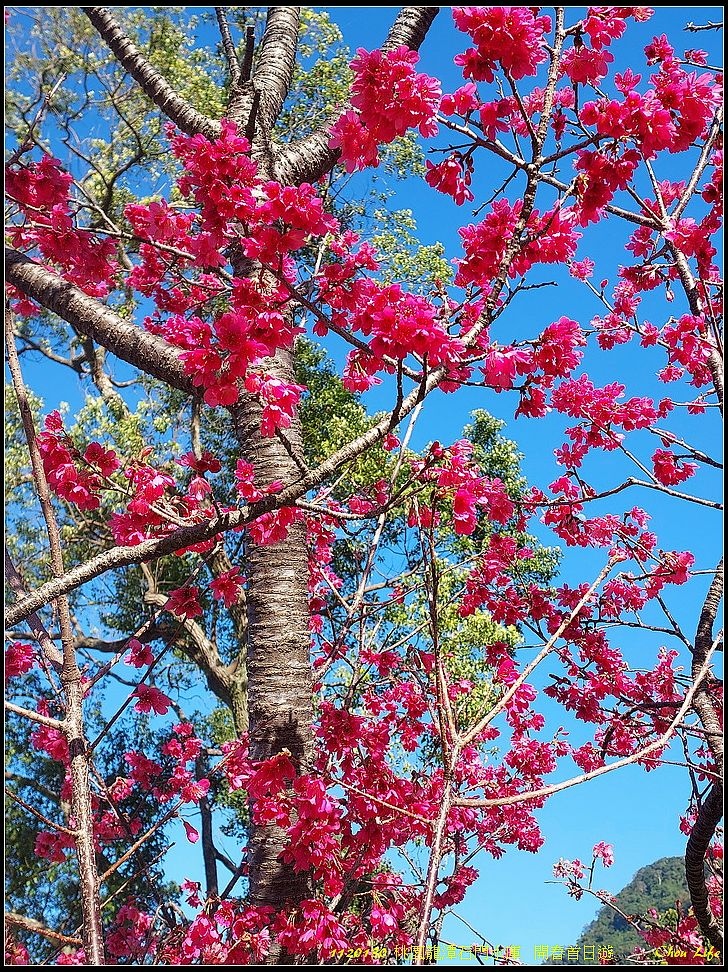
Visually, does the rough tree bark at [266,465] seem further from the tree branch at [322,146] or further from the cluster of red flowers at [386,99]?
the cluster of red flowers at [386,99]

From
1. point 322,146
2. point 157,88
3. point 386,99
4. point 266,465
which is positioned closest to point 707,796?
point 266,465

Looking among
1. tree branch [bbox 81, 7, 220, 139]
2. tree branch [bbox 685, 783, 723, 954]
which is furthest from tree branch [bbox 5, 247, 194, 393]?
tree branch [bbox 685, 783, 723, 954]

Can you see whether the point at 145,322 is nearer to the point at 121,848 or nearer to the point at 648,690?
the point at 648,690

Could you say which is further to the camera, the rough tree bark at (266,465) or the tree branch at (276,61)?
the tree branch at (276,61)

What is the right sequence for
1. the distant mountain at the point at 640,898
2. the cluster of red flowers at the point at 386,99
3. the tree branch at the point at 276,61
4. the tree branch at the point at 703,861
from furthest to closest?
1. the distant mountain at the point at 640,898
2. the tree branch at the point at 276,61
3. the tree branch at the point at 703,861
4. the cluster of red flowers at the point at 386,99

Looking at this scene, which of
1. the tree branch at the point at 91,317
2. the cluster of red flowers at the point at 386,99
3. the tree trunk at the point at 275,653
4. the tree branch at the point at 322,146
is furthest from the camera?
the tree branch at the point at 322,146

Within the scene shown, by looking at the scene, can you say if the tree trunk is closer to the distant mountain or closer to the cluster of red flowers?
the cluster of red flowers

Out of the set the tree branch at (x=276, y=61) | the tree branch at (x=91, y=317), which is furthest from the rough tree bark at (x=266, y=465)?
the tree branch at (x=276, y=61)

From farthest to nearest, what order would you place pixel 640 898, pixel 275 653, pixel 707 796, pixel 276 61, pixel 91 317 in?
pixel 640 898 < pixel 276 61 < pixel 275 653 < pixel 707 796 < pixel 91 317

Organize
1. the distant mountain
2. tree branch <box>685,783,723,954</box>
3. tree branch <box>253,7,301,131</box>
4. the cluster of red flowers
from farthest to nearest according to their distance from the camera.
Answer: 1. the distant mountain
2. tree branch <box>253,7,301,131</box>
3. tree branch <box>685,783,723,954</box>
4. the cluster of red flowers

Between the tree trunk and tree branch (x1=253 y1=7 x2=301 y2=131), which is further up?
tree branch (x1=253 y1=7 x2=301 y2=131)

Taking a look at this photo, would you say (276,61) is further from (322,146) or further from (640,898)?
(640,898)

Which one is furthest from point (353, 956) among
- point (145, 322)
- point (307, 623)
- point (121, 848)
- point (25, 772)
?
point (25, 772)

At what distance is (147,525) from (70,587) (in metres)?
0.51
